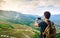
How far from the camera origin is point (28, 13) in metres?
6.67

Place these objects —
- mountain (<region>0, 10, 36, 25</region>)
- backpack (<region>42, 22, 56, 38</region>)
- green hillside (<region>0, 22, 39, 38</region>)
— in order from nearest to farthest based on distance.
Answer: backpack (<region>42, 22, 56, 38</region>) → green hillside (<region>0, 22, 39, 38</region>) → mountain (<region>0, 10, 36, 25</region>)

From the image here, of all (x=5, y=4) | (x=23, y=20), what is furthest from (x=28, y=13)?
(x=5, y=4)

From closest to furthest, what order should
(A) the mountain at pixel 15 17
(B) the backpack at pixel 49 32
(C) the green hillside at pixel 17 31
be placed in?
(B) the backpack at pixel 49 32 < (C) the green hillside at pixel 17 31 < (A) the mountain at pixel 15 17

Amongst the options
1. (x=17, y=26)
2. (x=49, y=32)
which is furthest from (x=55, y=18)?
(x=49, y=32)

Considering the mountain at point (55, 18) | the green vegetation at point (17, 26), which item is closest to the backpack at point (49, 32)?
the green vegetation at point (17, 26)

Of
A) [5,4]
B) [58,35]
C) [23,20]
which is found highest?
[5,4]

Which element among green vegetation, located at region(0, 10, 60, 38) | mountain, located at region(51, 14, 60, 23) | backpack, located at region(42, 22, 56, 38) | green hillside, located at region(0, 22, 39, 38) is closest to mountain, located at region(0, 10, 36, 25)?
green vegetation, located at region(0, 10, 60, 38)

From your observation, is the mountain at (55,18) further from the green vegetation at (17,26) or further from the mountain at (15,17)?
the mountain at (15,17)

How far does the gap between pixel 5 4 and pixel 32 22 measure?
88cm

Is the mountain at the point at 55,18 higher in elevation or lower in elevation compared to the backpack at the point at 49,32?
higher

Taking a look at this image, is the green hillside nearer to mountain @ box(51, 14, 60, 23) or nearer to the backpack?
mountain @ box(51, 14, 60, 23)

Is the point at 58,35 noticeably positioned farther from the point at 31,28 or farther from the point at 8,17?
the point at 8,17

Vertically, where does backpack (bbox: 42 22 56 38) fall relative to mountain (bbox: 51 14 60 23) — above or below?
below

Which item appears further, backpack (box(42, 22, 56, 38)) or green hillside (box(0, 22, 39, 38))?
green hillside (box(0, 22, 39, 38))
